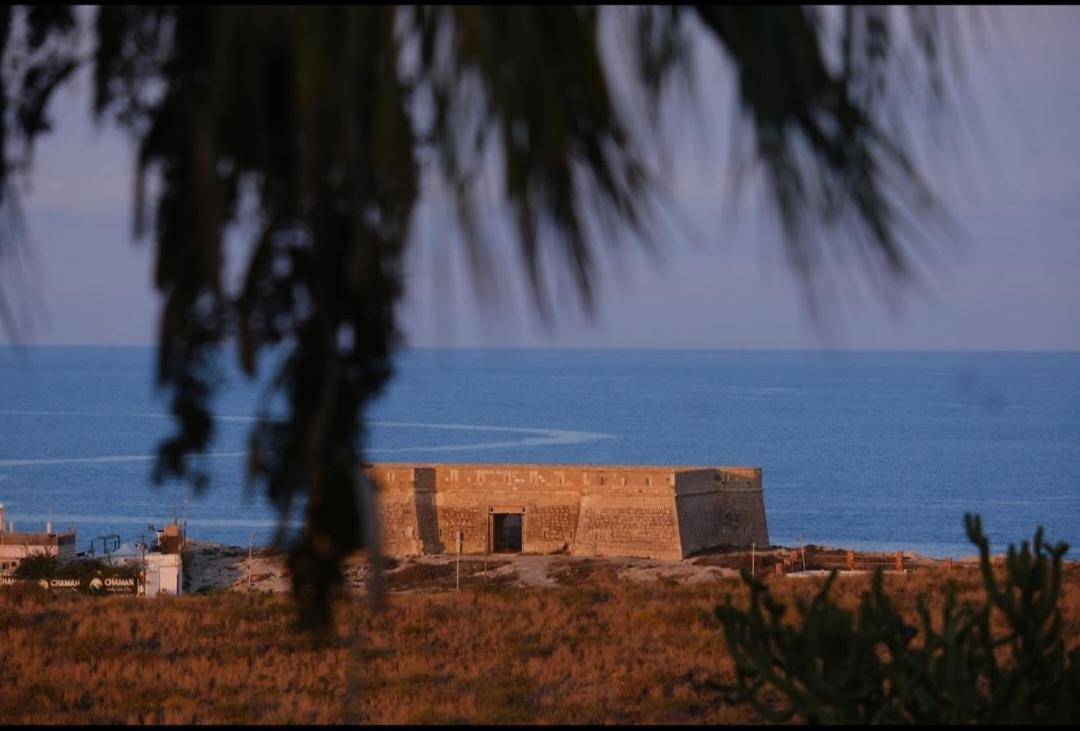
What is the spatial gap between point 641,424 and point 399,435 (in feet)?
77.5

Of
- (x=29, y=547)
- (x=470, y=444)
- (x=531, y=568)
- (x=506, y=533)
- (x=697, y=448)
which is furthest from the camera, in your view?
(x=697, y=448)

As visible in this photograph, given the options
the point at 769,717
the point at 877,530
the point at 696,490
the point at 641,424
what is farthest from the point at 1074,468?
the point at 769,717

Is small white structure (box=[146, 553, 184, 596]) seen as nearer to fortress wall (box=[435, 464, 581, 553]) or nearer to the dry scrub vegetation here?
fortress wall (box=[435, 464, 581, 553])

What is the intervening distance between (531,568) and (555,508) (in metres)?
2.85

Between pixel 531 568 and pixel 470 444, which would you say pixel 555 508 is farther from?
pixel 470 444

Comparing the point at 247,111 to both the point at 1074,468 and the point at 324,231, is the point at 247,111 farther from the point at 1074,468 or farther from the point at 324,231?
the point at 1074,468

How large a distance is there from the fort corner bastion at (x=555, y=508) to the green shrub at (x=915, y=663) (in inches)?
1146

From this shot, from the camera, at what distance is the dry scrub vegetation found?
34.6 feet

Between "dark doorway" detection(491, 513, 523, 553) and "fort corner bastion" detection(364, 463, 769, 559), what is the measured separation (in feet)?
0.12

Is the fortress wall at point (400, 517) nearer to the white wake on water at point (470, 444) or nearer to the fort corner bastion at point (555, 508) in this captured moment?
the fort corner bastion at point (555, 508)

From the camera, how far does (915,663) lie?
4.79 m

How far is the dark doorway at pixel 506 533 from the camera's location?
36.2m

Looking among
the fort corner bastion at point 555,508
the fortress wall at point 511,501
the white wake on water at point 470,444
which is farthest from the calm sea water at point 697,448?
the fortress wall at point 511,501

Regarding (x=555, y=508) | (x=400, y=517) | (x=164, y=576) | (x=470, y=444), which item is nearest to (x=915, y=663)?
(x=164, y=576)
